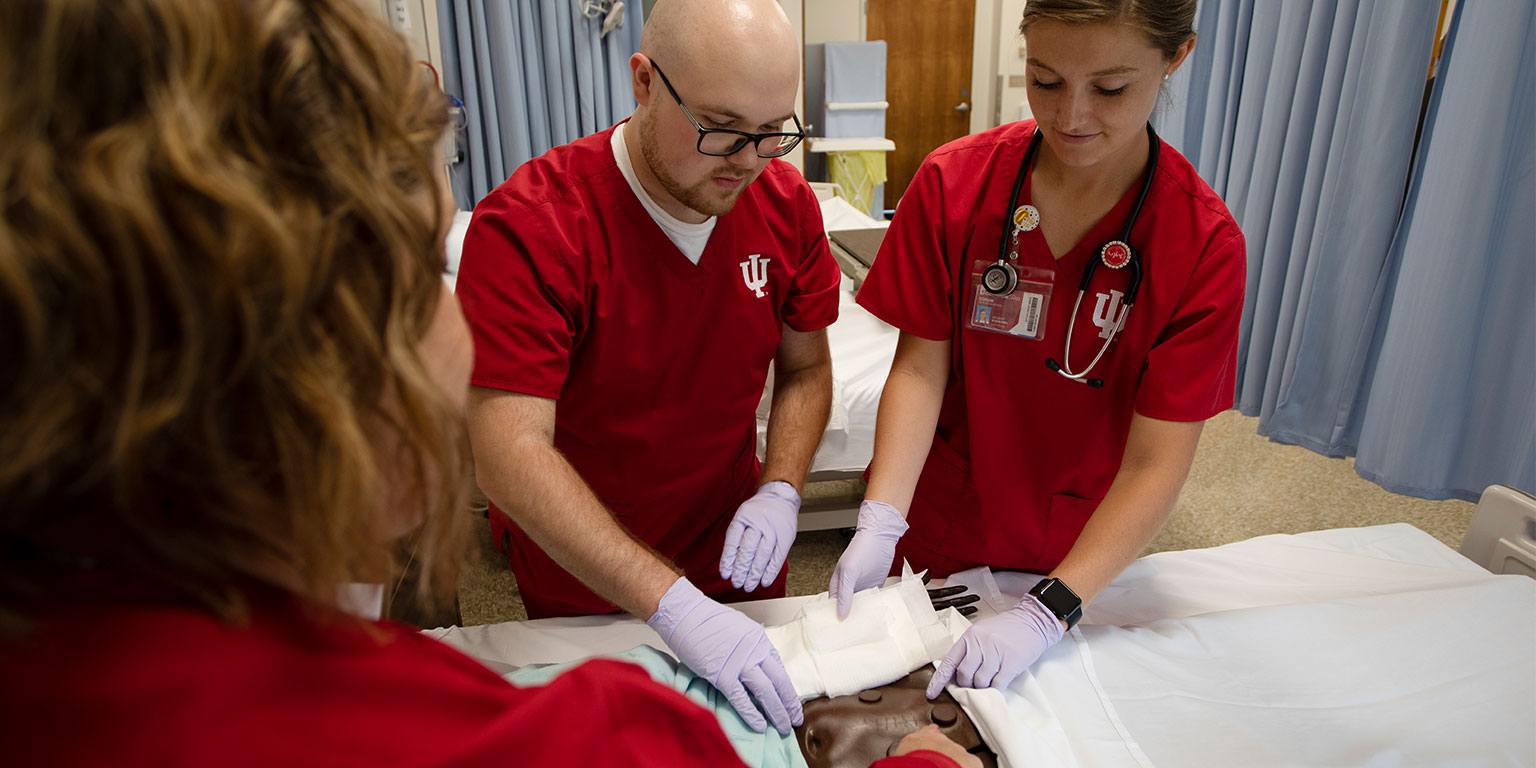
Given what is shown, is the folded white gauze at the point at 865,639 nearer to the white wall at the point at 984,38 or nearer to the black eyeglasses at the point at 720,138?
the black eyeglasses at the point at 720,138

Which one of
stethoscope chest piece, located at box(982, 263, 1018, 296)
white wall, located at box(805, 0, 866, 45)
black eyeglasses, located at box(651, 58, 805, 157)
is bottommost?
stethoscope chest piece, located at box(982, 263, 1018, 296)

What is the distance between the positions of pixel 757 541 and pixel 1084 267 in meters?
0.67

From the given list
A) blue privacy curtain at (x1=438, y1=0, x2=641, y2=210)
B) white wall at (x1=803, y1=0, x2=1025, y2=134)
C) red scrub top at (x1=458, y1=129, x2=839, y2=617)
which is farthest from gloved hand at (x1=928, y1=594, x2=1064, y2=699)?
white wall at (x1=803, y1=0, x2=1025, y2=134)

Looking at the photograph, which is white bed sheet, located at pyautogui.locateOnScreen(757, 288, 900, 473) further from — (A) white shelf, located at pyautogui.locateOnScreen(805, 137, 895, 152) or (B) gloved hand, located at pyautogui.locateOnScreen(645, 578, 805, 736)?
(A) white shelf, located at pyautogui.locateOnScreen(805, 137, 895, 152)

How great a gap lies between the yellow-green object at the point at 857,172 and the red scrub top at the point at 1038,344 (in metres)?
4.24

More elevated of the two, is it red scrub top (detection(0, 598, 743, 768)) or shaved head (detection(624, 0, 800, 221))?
shaved head (detection(624, 0, 800, 221))

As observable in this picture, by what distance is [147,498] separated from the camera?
389 mm

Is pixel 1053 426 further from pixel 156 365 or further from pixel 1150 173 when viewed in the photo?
pixel 156 365

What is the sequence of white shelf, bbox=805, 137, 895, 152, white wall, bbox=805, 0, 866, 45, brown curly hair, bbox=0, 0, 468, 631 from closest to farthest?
brown curly hair, bbox=0, 0, 468, 631
white shelf, bbox=805, 137, 895, 152
white wall, bbox=805, 0, 866, 45

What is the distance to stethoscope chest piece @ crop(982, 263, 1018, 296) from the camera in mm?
1354

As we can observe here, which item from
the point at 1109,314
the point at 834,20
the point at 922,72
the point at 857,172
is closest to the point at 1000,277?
the point at 1109,314

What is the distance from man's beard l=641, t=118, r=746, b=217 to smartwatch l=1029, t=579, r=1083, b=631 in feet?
2.38

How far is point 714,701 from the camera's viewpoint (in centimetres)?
108

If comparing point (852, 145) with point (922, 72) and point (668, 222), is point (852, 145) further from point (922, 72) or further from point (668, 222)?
point (668, 222)
